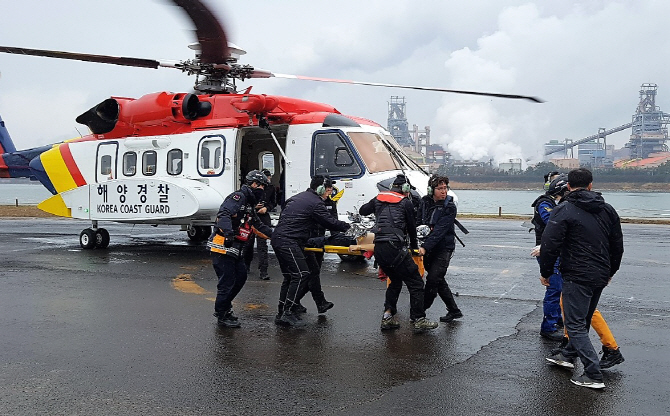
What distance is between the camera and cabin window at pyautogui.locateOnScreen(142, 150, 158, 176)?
14117 millimetres

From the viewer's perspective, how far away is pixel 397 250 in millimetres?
6957

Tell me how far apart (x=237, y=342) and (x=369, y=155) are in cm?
624

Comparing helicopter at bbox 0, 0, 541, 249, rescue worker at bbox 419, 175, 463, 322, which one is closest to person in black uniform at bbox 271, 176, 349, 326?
rescue worker at bbox 419, 175, 463, 322

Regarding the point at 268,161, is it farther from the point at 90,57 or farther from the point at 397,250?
the point at 397,250

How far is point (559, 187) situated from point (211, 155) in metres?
8.34

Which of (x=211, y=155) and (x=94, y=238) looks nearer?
(x=211, y=155)

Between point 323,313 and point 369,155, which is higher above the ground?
point 369,155

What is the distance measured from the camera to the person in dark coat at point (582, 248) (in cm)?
542

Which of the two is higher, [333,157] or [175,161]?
[333,157]

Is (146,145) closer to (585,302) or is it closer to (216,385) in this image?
(216,385)

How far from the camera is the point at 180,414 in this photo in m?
4.54

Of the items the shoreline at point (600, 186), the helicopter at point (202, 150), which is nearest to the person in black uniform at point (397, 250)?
the helicopter at point (202, 150)

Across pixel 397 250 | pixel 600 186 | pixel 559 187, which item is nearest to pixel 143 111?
pixel 397 250

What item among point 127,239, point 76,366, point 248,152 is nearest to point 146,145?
point 248,152
